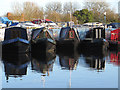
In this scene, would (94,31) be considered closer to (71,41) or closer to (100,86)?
(71,41)

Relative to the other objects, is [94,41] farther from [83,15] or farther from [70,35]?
[83,15]

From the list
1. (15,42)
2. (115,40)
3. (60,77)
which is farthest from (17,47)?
(115,40)

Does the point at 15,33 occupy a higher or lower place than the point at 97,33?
higher

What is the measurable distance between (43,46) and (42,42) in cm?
43

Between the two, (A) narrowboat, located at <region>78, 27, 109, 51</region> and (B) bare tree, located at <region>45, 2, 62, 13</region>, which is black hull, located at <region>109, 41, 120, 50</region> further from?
(B) bare tree, located at <region>45, 2, 62, 13</region>

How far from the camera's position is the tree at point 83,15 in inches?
3189

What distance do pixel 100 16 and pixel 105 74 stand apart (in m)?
65.4

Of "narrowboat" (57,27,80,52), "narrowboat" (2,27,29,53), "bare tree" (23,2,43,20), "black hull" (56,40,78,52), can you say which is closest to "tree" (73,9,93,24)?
"bare tree" (23,2,43,20)

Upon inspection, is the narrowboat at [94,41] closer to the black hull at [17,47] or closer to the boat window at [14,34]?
the boat window at [14,34]

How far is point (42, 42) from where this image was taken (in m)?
29.9

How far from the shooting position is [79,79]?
15.7 meters

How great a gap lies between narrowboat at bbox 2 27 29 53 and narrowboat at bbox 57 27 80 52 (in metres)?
5.17

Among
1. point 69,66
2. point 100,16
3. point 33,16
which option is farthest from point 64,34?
point 33,16

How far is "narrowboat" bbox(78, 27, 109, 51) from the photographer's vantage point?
110ft
